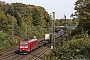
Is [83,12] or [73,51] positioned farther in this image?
[83,12]

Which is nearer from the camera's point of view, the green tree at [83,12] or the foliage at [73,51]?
the foliage at [73,51]

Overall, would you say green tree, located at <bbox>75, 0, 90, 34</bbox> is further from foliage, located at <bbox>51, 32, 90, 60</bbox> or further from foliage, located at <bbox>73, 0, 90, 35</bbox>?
foliage, located at <bbox>51, 32, 90, 60</bbox>

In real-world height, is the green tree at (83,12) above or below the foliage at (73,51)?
above

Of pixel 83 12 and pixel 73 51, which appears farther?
pixel 83 12

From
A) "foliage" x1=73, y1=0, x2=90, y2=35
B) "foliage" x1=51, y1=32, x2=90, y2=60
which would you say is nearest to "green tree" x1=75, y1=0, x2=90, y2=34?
"foliage" x1=73, y1=0, x2=90, y2=35

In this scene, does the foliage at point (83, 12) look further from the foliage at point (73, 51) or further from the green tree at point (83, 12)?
the foliage at point (73, 51)

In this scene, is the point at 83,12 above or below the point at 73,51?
above

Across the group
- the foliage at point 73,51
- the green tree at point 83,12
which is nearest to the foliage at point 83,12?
the green tree at point 83,12

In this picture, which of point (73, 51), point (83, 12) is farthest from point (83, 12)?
point (73, 51)

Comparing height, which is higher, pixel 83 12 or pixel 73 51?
pixel 83 12

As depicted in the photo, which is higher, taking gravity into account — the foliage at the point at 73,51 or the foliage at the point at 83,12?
the foliage at the point at 83,12

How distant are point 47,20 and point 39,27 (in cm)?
3064

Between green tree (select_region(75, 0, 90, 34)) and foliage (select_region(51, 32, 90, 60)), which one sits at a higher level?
green tree (select_region(75, 0, 90, 34))

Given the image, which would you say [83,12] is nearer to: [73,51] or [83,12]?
[83,12]
